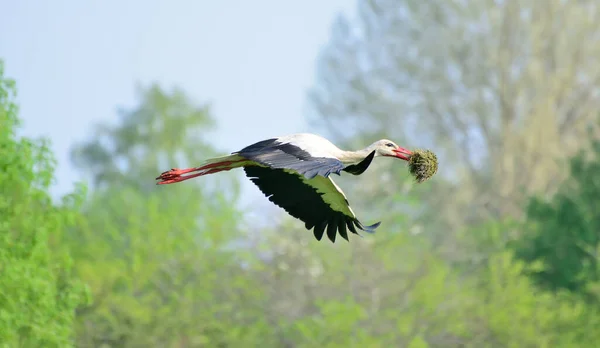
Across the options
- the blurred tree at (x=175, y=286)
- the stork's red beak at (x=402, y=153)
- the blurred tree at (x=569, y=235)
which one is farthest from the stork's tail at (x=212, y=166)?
the blurred tree at (x=569, y=235)

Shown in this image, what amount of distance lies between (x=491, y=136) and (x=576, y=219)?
29.6 ft

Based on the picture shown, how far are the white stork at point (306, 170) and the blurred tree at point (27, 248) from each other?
12.5 ft

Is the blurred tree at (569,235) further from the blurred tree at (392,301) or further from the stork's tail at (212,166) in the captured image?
the stork's tail at (212,166)

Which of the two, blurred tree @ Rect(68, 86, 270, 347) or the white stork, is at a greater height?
blurred tree @ Rect(68, 86, 270, 347)

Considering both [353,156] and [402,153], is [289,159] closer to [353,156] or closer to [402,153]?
[353,156]

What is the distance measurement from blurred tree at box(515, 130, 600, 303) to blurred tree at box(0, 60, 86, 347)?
16.3 m

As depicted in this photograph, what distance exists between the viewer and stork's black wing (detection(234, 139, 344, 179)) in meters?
8.39

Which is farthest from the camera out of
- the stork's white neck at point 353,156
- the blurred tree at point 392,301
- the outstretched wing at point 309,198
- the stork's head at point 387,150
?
the blurred tree at point 392,301

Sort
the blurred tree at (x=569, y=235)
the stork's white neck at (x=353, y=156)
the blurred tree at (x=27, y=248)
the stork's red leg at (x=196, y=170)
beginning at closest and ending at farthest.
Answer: the stork's white neck at (x=353, y=156) → the stork's red leg at (x=196, y=170) → the blurred tree at (x=27, y=248) → the blurred tree at (x=569, y=235)

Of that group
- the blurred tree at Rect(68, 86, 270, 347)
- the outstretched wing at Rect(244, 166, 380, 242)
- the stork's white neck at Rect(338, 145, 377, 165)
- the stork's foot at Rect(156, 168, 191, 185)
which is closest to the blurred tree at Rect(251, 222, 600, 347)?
the blurred tree at Rect(68, 86, 270, 347)

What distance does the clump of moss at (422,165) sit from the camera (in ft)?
31.1

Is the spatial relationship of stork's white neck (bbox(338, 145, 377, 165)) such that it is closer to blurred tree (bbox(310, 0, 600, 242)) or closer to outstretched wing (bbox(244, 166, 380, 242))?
outstretched wing (bbox(244, 166, 380, 242))

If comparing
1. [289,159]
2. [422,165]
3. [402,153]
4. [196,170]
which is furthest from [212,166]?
[422,165]

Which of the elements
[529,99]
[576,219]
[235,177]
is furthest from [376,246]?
[235,177]
